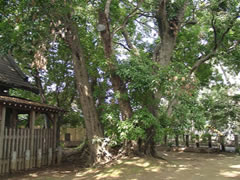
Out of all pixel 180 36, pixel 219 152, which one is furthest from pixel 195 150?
pixel 180 36

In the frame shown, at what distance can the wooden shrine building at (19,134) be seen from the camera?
28.6ft

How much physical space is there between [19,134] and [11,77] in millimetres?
3040

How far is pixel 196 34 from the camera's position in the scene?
14656mm

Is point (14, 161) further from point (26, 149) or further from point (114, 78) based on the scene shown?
point (114, 78)

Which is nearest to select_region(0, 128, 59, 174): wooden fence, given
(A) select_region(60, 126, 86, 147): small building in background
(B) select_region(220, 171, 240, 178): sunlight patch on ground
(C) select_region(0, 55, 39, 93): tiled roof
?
(C) select_region(0, 55, 39, 93): tiled roof

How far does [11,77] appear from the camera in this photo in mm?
10688

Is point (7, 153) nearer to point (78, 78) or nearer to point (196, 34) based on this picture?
point (78, 78)

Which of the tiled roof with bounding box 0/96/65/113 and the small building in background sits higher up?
the tiled roof with bounding box 0/96/65/113

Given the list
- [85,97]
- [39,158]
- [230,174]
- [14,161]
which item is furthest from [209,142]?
[14,161]

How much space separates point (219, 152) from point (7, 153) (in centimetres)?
1282

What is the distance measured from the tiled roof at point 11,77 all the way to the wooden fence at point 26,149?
224 centimetres

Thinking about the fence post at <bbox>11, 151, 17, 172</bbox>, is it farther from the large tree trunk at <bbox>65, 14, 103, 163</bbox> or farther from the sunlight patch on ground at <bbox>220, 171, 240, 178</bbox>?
Result: the sunlight patch on ground at <bbox>220, 171, 240, 178</bbox>

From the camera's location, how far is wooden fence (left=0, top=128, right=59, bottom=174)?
29.0 ft

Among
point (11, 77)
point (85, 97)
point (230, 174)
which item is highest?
point (11, 77)
